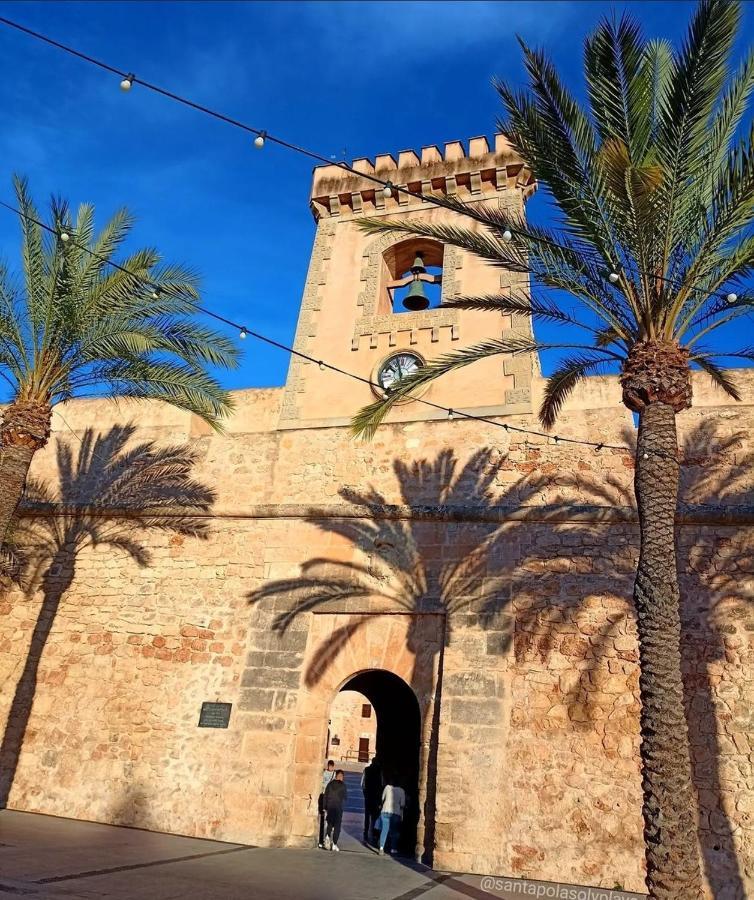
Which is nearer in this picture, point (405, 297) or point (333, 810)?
point (333, 810)

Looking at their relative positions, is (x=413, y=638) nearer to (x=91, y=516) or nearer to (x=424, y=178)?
(x=91, y=516)

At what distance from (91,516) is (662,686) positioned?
8.60 metres

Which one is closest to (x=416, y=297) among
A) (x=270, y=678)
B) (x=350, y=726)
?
(x=270, y=678)

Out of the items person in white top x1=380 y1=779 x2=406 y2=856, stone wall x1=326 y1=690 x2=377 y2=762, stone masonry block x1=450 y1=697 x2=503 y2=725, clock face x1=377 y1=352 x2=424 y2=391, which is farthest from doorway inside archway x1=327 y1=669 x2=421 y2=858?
stone wall x1=326 y1=690 x2=377 y2=762

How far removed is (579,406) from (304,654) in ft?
16.5

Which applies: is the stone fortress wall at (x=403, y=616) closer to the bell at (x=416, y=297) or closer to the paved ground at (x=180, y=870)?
the bell at (x=416, y=297)

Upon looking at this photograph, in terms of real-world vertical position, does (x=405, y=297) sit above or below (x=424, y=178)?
below

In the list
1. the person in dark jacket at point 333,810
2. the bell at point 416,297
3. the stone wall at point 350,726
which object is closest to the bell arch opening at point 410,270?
the bell at point 416,297

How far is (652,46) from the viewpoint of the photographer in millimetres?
6426

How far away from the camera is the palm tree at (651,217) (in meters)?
5.53

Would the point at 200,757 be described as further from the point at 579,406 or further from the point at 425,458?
the point at 579,406

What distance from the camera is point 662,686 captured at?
17.1 ft

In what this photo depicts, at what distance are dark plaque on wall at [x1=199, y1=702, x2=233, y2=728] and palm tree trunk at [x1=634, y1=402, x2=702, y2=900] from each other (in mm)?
5320

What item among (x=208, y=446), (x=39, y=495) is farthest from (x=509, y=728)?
(x=39, y=495)
